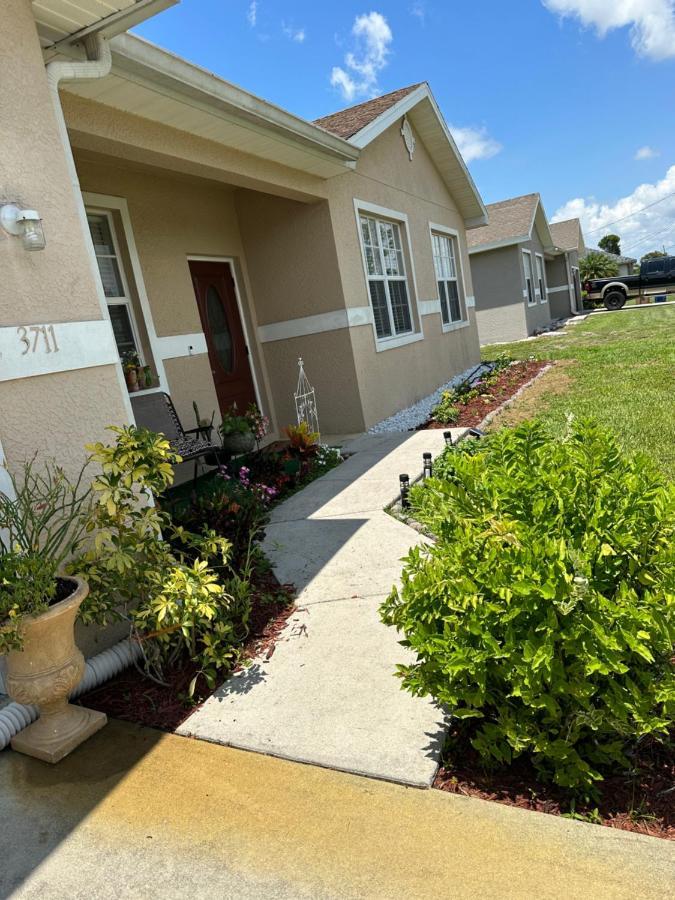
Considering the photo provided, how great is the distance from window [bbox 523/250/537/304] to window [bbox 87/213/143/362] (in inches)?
726

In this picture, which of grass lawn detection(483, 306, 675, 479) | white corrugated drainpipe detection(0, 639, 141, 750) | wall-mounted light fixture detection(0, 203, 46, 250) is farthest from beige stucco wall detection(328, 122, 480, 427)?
white corrugated drainpipe detection(0, 639, 141, 750)

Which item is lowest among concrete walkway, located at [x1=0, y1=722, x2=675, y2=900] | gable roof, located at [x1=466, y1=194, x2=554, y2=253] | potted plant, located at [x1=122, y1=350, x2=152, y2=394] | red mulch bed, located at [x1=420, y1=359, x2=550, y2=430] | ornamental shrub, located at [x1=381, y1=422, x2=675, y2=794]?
concrete walkway, located at [x1=0, y1=722, x2=675, y2=900]

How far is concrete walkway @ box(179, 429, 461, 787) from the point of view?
2562mm

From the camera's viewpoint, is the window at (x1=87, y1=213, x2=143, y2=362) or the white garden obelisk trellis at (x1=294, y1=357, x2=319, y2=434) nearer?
the window at (x1=87, y1=213, x2=143, y2=362)

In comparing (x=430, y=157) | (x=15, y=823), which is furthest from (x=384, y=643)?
(x=430, y=157)

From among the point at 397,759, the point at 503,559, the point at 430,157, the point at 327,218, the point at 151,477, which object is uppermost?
the point at 430,157

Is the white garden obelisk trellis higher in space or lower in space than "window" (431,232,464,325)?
lower

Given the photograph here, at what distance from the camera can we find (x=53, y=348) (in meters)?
3.25

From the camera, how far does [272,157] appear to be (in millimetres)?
6637

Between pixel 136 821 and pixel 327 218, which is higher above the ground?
pixel 327 218

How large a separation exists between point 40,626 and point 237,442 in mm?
4592

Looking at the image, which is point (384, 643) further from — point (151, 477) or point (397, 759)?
point (151, 477)

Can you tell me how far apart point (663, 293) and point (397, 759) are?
35.4m

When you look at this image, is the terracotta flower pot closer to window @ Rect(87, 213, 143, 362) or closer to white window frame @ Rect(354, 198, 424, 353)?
window @ Rect(87, 213, 143, 362)
